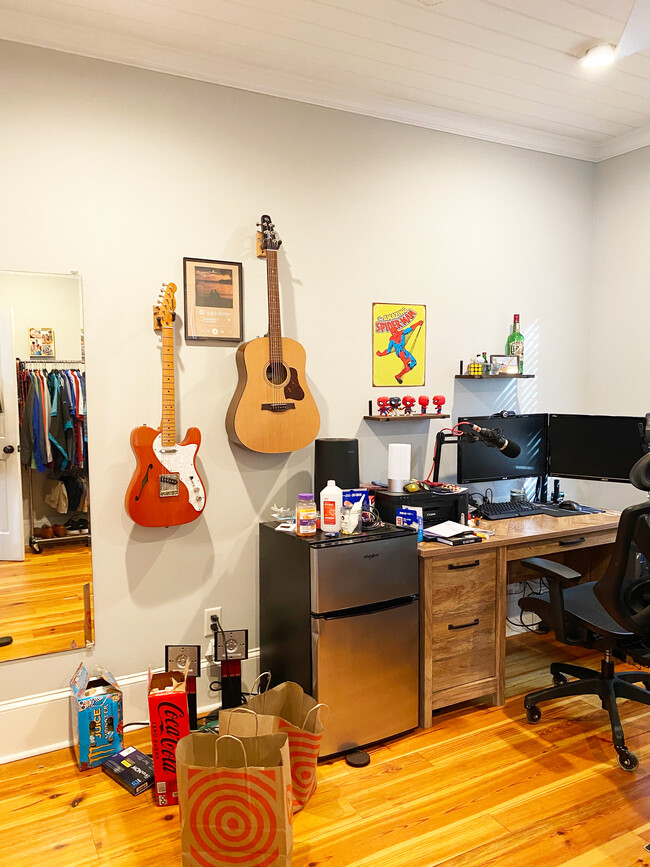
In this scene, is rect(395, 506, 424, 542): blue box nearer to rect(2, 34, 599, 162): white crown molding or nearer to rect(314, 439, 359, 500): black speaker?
rect(314, 439, 359, 500): black speaker

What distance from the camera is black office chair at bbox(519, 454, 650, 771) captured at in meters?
2.03

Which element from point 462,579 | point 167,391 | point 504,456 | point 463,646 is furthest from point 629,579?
point 167,391

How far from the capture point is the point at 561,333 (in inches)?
142

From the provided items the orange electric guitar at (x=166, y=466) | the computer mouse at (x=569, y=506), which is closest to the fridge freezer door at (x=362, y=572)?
the orange electric guitar at (x=166, y=466)

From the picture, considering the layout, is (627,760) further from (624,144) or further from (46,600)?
(624,144)

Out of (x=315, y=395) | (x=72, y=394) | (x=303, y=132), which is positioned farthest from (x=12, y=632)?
(x=303, y=132)

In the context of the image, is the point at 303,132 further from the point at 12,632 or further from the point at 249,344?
the point at 12,632

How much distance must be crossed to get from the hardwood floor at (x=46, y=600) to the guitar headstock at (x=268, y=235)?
4.58 ft

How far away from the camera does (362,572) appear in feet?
7.73

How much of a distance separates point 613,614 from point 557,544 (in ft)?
2.28

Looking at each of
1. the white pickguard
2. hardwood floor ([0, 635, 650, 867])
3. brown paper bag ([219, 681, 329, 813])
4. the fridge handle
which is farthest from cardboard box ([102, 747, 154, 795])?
the white pickguard

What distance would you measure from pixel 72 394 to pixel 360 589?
129 cm

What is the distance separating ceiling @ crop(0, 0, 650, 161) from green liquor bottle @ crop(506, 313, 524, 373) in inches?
39.0

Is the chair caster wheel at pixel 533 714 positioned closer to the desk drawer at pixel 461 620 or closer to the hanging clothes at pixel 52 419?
the desk drawer at pixel 461 620
